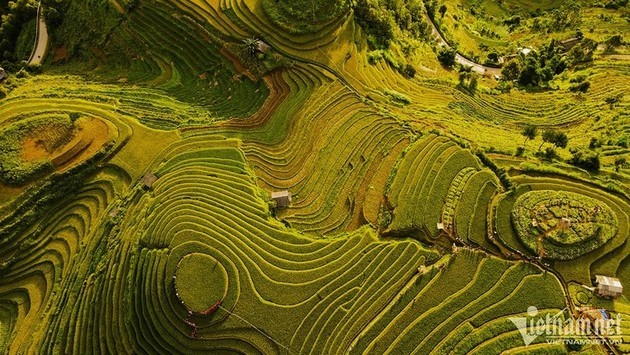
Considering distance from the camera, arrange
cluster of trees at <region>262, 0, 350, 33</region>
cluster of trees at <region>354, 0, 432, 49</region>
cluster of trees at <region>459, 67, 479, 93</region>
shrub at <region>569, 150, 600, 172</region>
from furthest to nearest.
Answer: cluster of trees at <region>459, 67, 479, 93</region> < cluster of trees at <region>354, 0, 432, 49</region> < cluster of trees at <region>262, 0, 350, 33</region> < shrub at <region>569, 150, 600, 172</region>

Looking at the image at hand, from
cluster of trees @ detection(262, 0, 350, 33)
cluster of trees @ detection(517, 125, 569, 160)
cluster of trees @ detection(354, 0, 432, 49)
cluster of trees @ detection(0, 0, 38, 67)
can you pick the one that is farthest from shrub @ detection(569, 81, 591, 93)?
cluster of trees @ detection(0, 0, 38, 67)

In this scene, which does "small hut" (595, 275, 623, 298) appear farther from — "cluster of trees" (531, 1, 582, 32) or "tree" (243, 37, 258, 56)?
"cluster of trees" (531, 1, 582, 32)

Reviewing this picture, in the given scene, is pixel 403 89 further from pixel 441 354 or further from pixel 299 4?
pixel 441 354

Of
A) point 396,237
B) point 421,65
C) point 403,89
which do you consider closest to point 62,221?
point 396,237

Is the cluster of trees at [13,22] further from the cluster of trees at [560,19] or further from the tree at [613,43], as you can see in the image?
the tree at [613,43]

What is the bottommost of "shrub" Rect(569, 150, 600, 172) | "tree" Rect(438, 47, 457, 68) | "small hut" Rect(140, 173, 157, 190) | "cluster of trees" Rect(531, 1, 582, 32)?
"small hut" Rect(140, 173, 157, 190)

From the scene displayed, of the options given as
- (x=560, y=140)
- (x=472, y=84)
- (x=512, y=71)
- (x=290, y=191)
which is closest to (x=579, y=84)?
(x=512, y=71)
